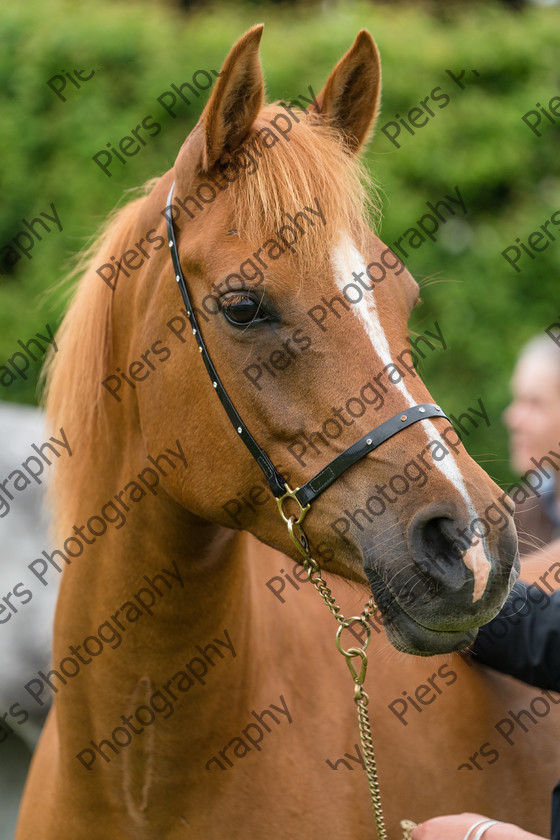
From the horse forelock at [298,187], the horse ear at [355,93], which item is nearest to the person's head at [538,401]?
the horse ear at [355,93]

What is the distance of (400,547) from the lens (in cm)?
153

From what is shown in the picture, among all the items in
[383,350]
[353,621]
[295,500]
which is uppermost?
[383,350]

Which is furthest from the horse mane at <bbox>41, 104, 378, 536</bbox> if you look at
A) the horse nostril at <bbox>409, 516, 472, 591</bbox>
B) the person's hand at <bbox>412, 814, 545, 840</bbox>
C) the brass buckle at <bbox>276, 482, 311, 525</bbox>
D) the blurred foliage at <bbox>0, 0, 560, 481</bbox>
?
the blurred foliage at <bbox>0, 0, 560, 481</bbox>

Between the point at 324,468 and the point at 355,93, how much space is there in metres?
1.05

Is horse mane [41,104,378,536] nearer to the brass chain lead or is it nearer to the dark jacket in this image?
the brass chain lead

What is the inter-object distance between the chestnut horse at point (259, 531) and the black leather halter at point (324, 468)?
18mm

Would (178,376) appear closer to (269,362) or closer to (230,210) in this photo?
(269,362)

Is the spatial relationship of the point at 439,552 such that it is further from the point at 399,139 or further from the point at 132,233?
the point at 399,139

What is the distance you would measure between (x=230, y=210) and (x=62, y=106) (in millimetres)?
5143

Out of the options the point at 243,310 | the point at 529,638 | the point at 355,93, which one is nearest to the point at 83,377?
the point at 243,310

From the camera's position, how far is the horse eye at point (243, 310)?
1.70 meters

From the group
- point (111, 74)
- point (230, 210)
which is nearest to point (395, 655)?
point (230, 210)

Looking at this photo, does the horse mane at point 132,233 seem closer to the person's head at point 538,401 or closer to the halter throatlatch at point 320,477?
the halter throatlatch at point 320,477

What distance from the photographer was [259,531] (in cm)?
182
